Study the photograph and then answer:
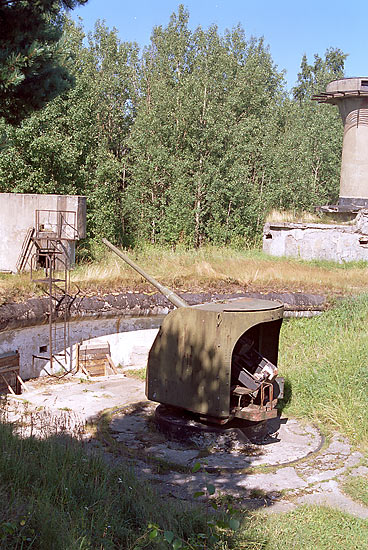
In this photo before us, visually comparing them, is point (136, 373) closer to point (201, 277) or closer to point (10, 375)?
point (10, 375)

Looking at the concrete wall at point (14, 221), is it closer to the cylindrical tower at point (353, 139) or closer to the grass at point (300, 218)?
the grass at point (300, 218)

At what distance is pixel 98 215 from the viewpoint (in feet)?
71.7

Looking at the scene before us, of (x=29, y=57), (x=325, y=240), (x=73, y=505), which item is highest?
(x=29, y=57)

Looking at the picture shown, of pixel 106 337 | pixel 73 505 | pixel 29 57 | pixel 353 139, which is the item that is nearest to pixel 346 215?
pixel 353 139

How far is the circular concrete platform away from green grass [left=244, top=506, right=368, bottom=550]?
1.42 m

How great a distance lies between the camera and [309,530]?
4969 mm

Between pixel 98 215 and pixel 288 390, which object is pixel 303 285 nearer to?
pixel 288 390

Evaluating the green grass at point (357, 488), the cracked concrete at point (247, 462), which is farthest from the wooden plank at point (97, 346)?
the green grass at point (357, 488)

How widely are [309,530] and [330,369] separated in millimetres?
4124

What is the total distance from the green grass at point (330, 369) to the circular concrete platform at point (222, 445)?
40 cm

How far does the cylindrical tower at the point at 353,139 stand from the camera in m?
17.6

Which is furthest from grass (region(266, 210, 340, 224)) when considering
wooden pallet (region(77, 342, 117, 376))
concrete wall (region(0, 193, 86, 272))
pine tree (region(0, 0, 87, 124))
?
pine tree (region(0, 0, 87, 124))

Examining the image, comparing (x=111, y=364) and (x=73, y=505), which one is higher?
(x=73, y=505)

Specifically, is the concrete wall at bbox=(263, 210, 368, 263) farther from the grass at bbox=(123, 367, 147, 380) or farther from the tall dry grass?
the grass at bbox=(123, 367, 147, 380)
